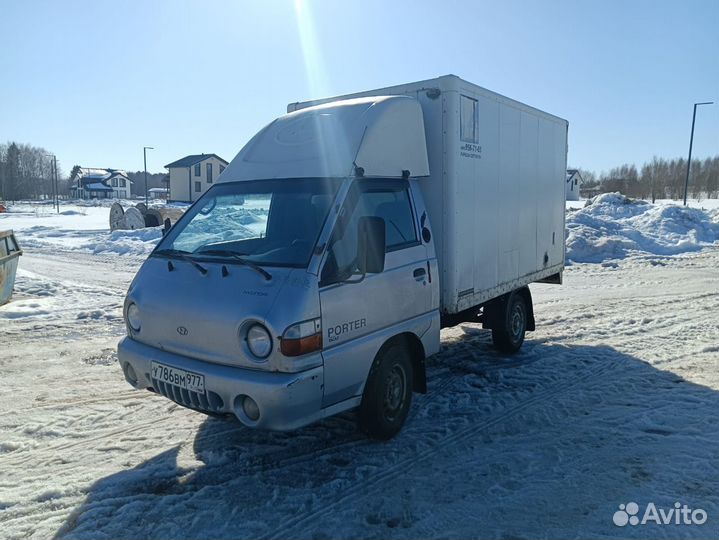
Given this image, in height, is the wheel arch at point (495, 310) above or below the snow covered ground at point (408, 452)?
above

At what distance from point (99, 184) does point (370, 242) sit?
106292mm

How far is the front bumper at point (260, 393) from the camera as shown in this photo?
12.1 ft

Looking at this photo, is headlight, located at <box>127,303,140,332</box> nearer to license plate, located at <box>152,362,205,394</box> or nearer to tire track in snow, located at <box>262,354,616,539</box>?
license plate, located at <box>152,362,205,394</box>

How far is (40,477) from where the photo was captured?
418cm

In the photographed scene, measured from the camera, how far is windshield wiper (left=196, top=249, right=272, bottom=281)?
3.93 metres

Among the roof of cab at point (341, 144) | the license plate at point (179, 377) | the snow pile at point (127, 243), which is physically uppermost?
the roof of cab at point (341, 144)

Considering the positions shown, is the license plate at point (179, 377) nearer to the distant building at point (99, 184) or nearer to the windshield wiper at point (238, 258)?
the windshield wiper at point (238, 258)

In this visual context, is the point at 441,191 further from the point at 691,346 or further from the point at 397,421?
the point at 691,346

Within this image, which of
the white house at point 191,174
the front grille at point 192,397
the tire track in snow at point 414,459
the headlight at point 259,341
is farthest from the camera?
the white house at point 191,174

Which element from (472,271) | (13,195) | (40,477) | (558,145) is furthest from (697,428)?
(13,195)

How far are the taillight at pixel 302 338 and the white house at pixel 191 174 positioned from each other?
64.7 meters

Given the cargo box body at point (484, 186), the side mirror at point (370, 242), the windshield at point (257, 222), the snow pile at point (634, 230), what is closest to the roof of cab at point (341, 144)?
the windshield at point (257, 222)

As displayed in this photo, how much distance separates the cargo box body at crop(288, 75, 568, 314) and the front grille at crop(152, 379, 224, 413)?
263cm

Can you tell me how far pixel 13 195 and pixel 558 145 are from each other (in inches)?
3886
